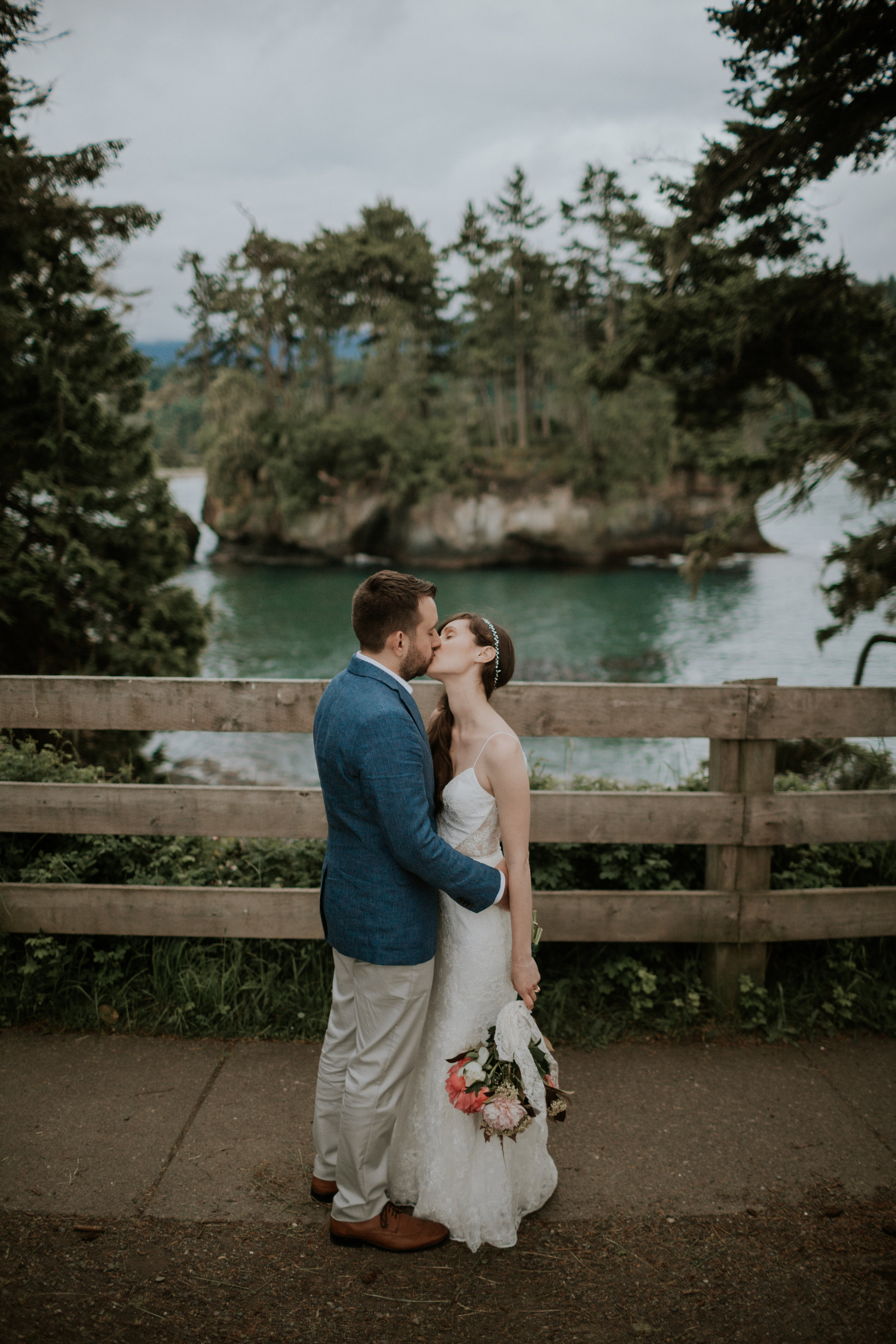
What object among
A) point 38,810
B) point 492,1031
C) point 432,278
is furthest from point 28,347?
point 432,278

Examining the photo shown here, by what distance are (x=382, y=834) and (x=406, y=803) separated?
190 millimetres

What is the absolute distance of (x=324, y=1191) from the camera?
275cm

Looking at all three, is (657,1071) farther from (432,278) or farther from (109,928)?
(432,278)

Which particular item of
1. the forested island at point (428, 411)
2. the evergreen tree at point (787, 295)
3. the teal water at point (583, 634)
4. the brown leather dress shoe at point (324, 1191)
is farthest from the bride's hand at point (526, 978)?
the forested island at point (428, 411)

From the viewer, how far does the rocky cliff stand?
45.1 meters

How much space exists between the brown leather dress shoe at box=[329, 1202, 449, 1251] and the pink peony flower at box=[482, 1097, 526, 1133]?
45 centimetres

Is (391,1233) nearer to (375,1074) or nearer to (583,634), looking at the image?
(375,1074)

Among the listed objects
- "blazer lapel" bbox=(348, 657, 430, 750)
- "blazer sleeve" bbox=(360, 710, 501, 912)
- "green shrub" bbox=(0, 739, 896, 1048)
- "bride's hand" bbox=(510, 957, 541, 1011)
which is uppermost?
"blazer lapel" bbox=(348, 657, 430, 750)

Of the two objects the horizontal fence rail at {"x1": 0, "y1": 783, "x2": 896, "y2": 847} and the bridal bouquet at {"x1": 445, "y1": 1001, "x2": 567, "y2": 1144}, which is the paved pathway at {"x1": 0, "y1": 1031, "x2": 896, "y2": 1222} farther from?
the horizontal fence rail at {"x1": 0, "y1": 783, "x2": 896, "y2": 847}

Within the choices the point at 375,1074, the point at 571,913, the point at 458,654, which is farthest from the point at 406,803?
the point at 571,913

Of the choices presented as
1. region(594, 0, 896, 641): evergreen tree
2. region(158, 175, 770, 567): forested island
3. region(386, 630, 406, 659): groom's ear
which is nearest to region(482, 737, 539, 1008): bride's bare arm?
region(386, 630, 406, 659): groom's ear

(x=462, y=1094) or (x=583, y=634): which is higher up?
(x=583, y=634)

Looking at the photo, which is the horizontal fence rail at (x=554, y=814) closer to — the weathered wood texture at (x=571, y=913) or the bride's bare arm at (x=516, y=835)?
the weathered wood texture at (x=571, y=913)

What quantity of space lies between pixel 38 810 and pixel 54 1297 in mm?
1821
